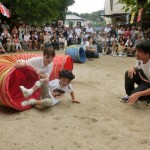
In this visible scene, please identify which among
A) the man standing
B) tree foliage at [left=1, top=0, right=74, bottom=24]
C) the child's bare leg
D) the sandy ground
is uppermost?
tree foliage at [left=1, top=0, right=74, bottom=24]

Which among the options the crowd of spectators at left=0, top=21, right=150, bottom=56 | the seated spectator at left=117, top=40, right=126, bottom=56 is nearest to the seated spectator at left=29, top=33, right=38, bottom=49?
the crowd of spectators at left=0, top=21, right=150, bottom=56

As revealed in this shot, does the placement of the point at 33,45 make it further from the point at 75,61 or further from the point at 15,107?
the point at 15,107

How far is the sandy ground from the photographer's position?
386 cm

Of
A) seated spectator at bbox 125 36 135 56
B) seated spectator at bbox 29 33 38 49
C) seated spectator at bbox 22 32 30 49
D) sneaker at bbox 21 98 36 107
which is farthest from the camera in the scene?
seated spectator at bbox 29 33 38 49

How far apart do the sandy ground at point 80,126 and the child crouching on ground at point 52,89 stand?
13 cm

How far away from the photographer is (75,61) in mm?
12422

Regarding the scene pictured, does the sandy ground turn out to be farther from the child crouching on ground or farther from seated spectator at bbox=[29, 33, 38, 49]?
seated spectator at bbox=[29, 33, 38, 49]

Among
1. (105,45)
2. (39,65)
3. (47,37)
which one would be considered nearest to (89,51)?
(105,45)

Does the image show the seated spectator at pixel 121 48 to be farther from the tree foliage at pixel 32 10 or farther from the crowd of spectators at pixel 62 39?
the tree foliage at pixel 32 10

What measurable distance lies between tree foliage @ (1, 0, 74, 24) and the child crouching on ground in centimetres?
1532

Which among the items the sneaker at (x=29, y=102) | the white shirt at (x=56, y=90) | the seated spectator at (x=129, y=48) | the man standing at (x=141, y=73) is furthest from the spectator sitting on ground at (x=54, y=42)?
the sneaker at (x=29, y=102)

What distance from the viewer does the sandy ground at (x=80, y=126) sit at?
3855 mm

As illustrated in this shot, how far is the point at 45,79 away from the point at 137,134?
5.73ft

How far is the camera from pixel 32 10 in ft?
67.4
